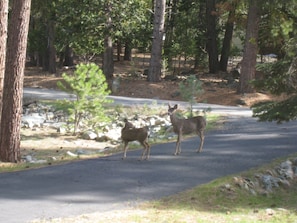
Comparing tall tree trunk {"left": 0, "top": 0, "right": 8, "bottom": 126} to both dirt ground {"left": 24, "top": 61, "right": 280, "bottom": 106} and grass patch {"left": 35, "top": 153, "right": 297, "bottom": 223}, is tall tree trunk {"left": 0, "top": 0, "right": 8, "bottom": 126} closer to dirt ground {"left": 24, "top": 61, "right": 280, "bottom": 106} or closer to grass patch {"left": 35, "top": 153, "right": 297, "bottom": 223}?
grass patch {"left": 35, "top": 153, "right": 297, "bottom": 223}

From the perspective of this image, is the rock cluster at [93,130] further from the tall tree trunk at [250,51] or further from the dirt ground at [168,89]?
the tall tree trunk at [250,51]

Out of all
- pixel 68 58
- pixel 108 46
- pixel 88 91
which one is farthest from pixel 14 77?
pixel 68 58

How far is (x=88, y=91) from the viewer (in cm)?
1938

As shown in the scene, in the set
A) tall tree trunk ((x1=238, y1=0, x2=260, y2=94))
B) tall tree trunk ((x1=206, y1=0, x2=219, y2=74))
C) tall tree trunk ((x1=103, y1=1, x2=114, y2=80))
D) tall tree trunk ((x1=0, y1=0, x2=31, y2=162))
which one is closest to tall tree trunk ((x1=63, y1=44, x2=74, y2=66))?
tall tree trunk ((x1=103, y1=1, x2=114, y2=80))

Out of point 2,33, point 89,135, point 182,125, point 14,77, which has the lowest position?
point 89,135

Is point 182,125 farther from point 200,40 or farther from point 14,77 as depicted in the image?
point 200,40

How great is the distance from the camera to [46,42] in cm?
4275

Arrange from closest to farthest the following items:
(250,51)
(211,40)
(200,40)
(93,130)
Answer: (93,130) → (250,51) → (211,40) → (200,40)

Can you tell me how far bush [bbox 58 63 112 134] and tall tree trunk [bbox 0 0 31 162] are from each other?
17.6 ft

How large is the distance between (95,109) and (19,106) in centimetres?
600

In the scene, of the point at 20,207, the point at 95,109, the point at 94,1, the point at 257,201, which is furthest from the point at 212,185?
the point at 94,1

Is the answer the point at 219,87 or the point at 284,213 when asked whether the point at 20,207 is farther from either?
the point at 219,87

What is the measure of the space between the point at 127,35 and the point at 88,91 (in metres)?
14.3

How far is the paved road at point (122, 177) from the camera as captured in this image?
881 centimetres
